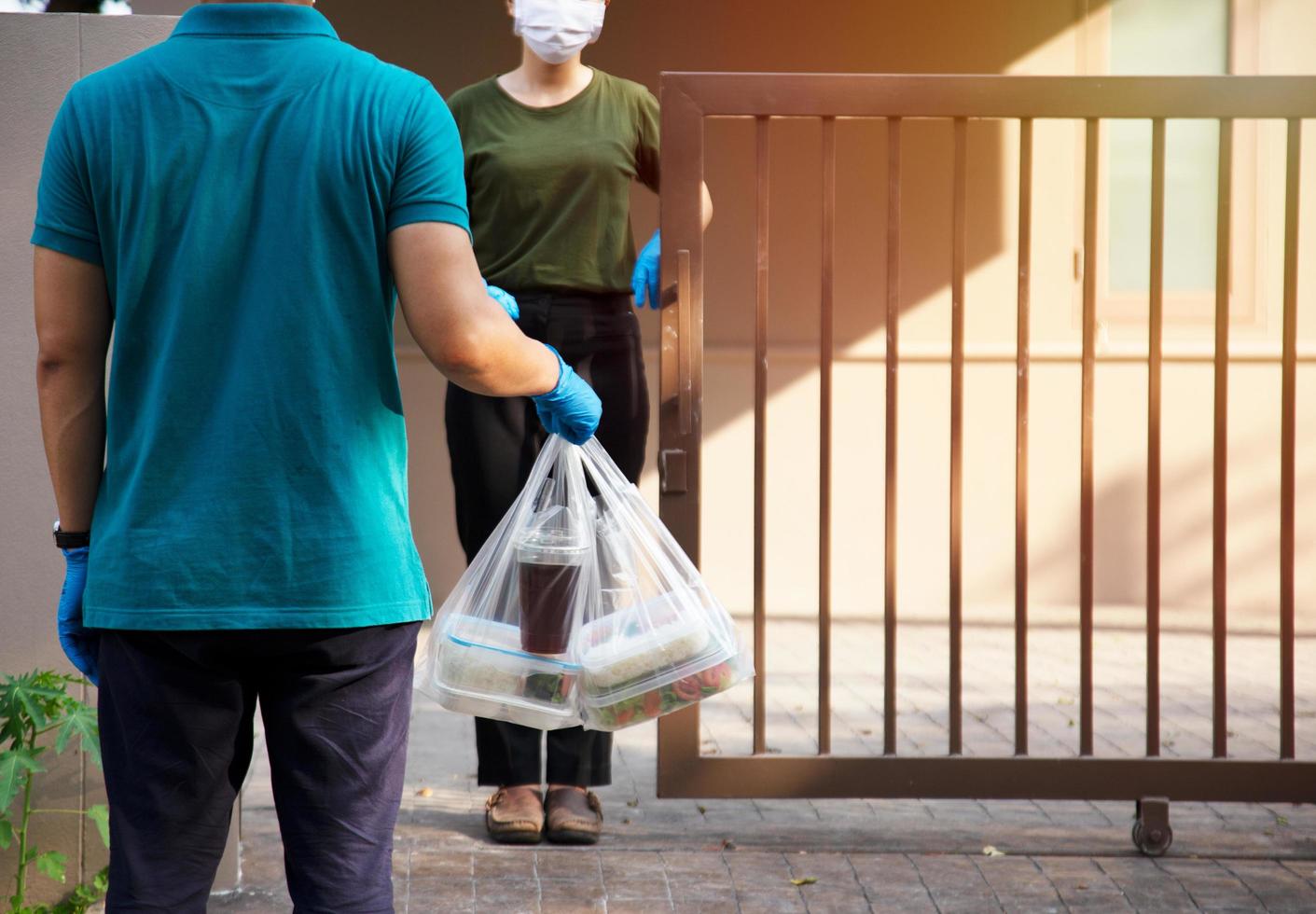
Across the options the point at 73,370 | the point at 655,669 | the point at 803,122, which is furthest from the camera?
the point at 803,122

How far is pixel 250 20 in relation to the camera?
171 centimetres

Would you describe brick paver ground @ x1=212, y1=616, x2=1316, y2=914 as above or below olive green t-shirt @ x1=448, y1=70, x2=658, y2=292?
below

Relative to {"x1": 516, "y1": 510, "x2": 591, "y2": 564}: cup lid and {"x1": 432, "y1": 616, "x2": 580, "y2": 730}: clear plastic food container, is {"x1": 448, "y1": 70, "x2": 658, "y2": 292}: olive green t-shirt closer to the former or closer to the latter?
{"x1": 516, "y1": 510, "x2": 591, "y2": 564}: cup lid

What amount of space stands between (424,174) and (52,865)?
1939mm

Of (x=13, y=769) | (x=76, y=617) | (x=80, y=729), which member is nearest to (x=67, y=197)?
(x=76, y=617)

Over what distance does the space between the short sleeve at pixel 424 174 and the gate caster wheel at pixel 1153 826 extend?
2.47m

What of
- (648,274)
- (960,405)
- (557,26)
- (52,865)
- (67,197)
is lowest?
(52,865)

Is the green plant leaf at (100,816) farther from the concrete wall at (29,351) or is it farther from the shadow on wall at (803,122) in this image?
the shadow on wall at (803,122)

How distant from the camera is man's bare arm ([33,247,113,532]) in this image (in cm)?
175

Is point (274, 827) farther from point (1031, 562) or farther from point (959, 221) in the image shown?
point (1031, 562)

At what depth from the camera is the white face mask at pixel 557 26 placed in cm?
347

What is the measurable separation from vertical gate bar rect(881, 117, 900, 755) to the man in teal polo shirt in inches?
73.5

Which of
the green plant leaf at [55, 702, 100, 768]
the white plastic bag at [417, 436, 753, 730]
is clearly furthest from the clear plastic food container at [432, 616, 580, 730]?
the green plant leaf at [55, 702, 100, 768]

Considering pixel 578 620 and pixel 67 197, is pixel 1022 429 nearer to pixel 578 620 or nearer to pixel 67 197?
pixel 578 620
